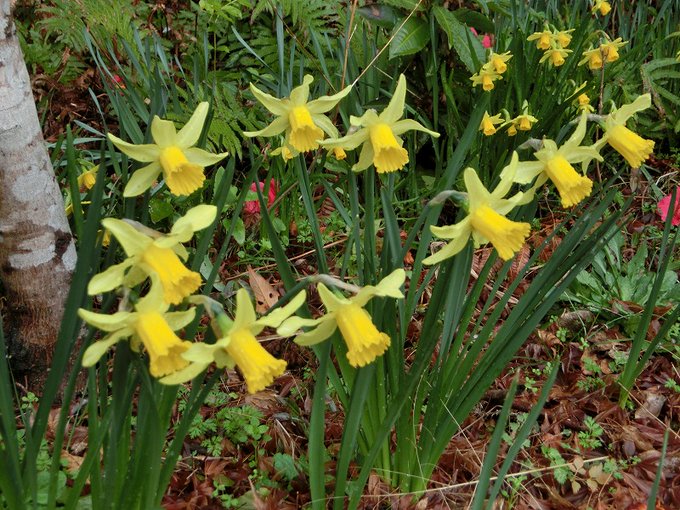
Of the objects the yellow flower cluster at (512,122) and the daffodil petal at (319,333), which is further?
the yellow flower cluster at (512,122)

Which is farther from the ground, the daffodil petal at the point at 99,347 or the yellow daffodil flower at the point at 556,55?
the daffodil petal at the point at 99,347

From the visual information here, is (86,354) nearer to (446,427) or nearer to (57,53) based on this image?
(446,427)

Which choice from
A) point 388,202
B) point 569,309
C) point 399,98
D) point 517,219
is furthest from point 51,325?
point 569,309

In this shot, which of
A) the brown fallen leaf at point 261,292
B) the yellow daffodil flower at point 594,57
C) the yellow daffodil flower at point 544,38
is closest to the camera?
the brown fallen leaf at point 261,292

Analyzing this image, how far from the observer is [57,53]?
3.30 meters

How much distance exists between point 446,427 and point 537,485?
0.40 m

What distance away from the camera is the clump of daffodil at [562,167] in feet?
4.89

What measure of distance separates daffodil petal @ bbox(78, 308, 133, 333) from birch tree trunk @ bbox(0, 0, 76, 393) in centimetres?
80

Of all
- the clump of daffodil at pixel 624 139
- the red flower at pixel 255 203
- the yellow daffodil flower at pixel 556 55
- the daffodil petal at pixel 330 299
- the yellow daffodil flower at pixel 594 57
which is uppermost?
the clump of daffodil at pixel 624 139

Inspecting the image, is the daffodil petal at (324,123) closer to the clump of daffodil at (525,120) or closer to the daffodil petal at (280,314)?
the daffodil petal at (280,314)

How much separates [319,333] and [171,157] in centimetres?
43

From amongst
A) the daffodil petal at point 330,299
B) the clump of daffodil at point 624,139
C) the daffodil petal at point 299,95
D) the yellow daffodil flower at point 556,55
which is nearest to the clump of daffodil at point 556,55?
the yellow daffodil flower at point 556,55

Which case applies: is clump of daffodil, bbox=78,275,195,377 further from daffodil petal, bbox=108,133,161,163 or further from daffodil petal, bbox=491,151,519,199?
daffodil petal, bbox=491,151,519,199

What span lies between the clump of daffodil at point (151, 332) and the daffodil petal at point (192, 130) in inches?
14.0
